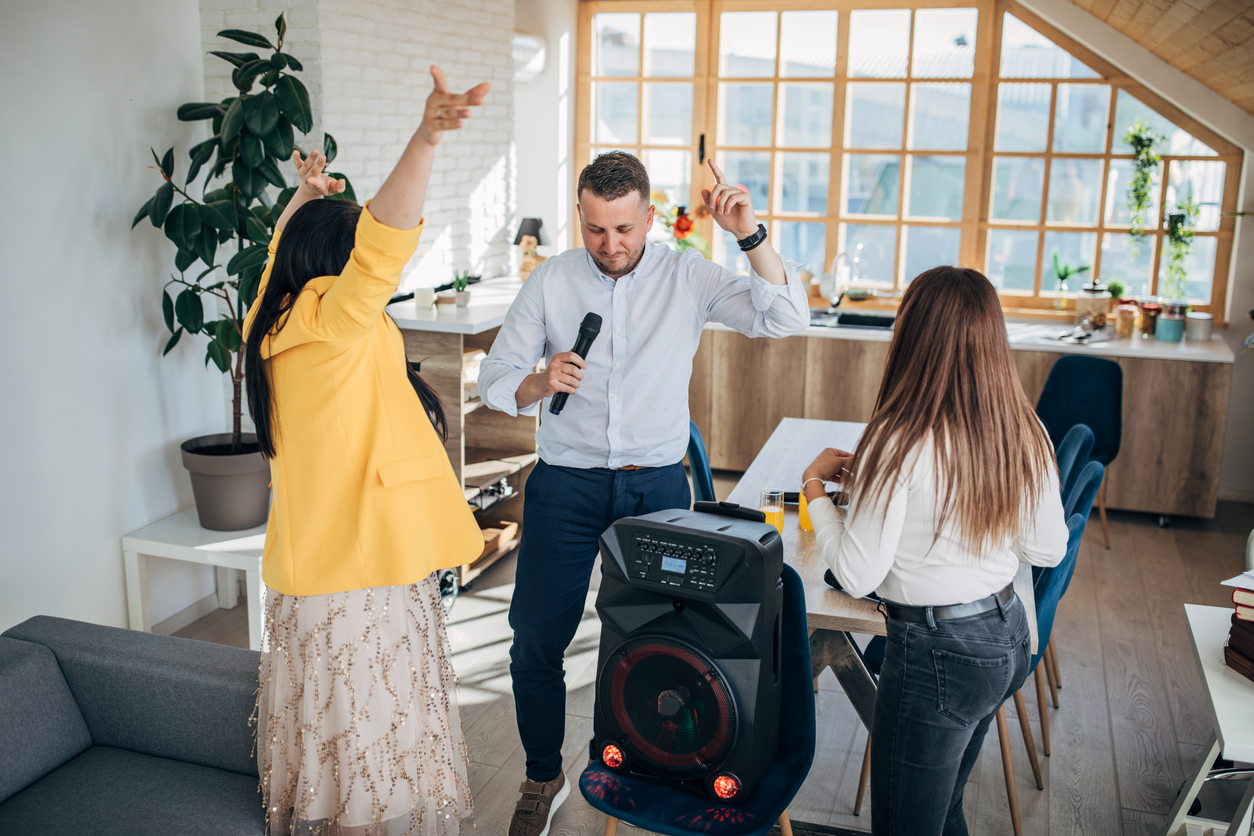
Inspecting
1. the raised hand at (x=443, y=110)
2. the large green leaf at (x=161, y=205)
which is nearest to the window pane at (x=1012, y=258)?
the large green leaf at (x=161, y=205)

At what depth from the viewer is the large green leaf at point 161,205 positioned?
3061mm

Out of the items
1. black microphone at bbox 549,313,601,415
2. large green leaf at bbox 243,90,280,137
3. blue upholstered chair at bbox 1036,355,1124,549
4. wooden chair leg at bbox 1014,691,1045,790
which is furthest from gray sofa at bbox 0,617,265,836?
blue upholstered chair at bbox 1036,355,1124,549

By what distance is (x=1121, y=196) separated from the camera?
17.4 feet

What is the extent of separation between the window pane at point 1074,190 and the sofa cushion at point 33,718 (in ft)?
16.8

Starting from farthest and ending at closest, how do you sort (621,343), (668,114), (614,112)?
(614,112) < (668,114) < (621,343)

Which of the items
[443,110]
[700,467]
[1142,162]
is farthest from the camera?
[1142,162]

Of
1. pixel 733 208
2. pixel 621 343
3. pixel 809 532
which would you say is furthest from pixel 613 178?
pixel 809 532

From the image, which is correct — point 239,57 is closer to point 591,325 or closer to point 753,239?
point 591,325

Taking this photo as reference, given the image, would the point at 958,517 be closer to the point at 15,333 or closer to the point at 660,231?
the point at 15,333

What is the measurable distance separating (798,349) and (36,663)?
391 cm

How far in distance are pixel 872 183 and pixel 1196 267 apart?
1.76 meters

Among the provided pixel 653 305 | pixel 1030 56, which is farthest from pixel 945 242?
pixel 653 305

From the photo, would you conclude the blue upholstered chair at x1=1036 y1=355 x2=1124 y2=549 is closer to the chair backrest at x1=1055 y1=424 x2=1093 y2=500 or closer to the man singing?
the chair backrest at x1=1055 y1=424 x2=1093 y2=500

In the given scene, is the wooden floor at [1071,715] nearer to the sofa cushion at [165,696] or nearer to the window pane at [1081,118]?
the sofa cushion at [165,696]
